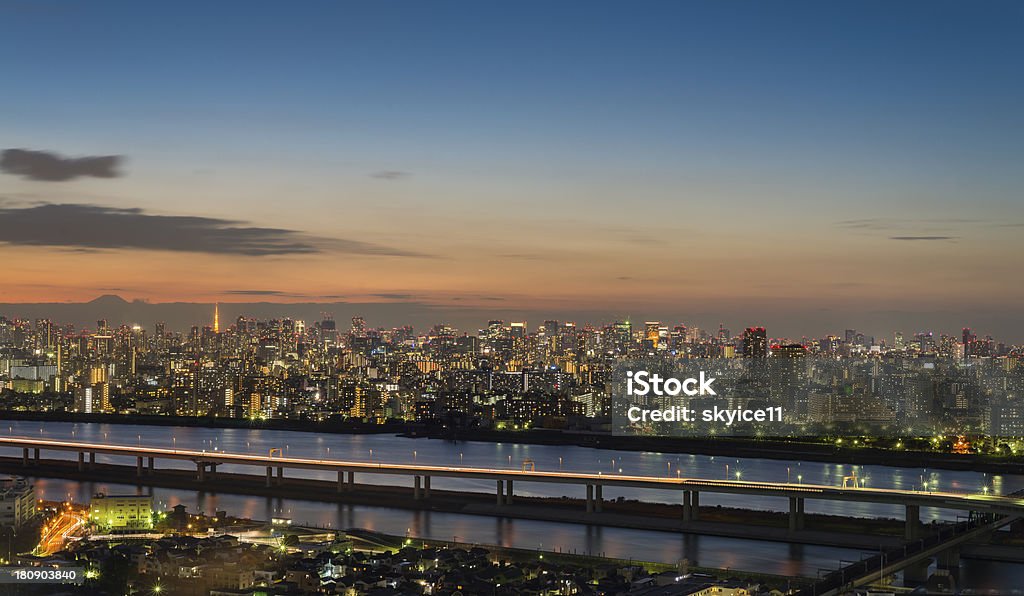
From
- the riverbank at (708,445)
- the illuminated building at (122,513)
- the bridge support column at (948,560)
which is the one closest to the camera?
the bridge support column at (948,560)

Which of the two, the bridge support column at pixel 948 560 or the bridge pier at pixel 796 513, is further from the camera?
the bridge pier at pixel 796 513

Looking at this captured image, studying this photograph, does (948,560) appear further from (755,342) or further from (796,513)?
(755,342)

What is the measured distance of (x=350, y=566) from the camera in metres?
9.98

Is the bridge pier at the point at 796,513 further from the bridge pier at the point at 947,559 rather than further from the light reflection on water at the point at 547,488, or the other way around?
the bridge pier at the point at 947,559

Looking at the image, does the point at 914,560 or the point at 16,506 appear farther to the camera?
the point at 16,506

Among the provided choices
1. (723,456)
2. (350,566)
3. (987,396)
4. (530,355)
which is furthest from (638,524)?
(530,355)

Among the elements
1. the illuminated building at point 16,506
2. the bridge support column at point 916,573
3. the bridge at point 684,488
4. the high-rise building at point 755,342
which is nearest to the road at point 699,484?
the bridge at point 684,488

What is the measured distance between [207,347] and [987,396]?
102ft

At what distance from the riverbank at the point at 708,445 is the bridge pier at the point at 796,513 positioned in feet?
28.8

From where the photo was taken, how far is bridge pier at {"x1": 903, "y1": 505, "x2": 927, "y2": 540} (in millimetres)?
12250

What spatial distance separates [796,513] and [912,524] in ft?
3.91

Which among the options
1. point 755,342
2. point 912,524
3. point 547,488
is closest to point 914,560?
point 912,524

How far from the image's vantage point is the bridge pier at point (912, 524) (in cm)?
1225

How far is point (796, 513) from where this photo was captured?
42.8 feet
